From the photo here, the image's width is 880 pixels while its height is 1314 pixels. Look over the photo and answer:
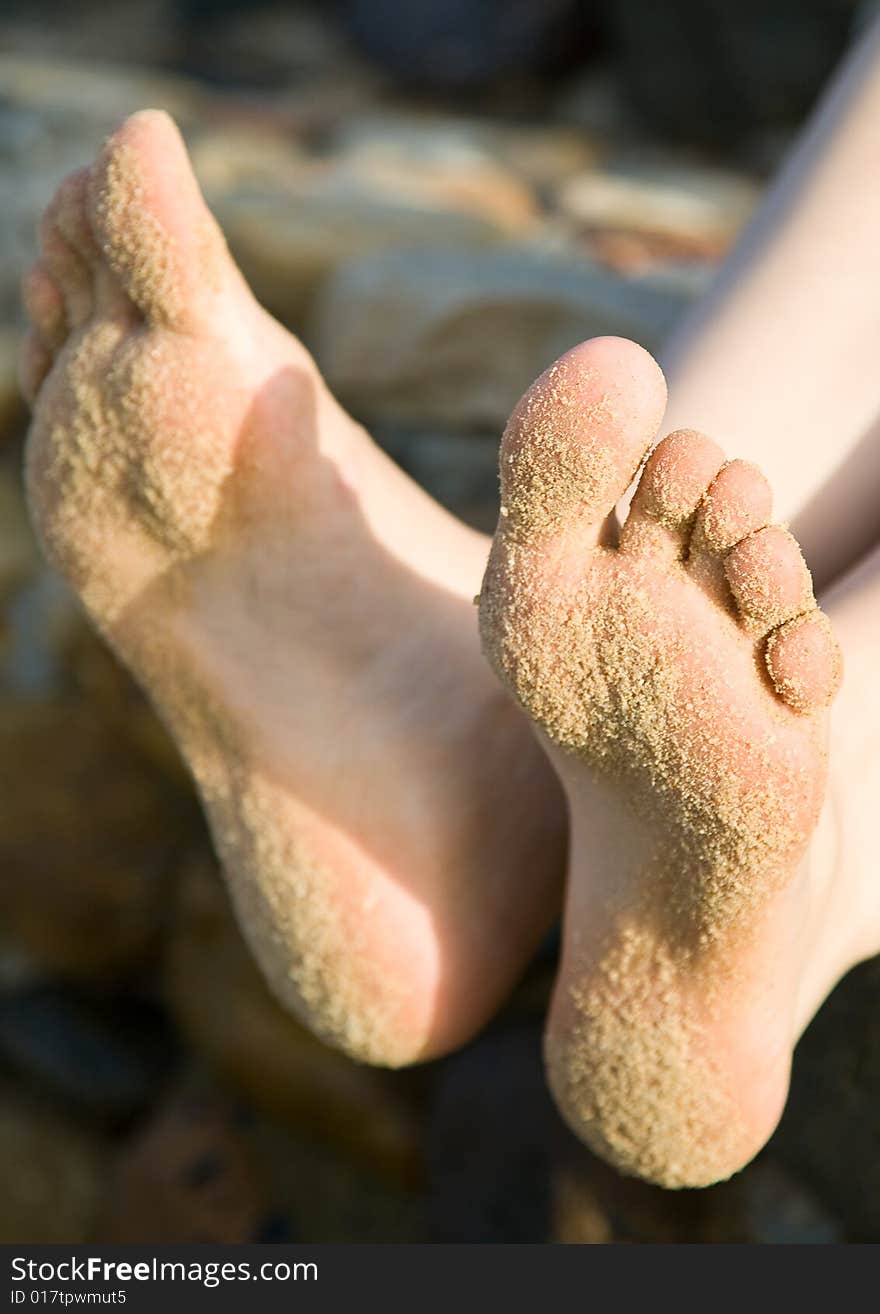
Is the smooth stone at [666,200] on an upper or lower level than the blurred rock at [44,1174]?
upper

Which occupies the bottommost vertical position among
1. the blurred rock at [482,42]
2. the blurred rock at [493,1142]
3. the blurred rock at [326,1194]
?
the blurred rock at [326,1194]

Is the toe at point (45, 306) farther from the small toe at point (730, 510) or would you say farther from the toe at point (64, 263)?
the small toe at point (730, 510)

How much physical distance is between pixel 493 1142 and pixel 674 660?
2.13 ft

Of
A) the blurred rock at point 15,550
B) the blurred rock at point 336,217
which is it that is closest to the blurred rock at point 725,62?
the blurred rock at point 336,217

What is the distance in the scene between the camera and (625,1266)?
0.90 m

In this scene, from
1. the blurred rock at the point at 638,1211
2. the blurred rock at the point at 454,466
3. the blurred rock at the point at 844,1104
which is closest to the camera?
the blurred rock at the point at 844,1104

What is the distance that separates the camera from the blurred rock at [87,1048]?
1435 mm

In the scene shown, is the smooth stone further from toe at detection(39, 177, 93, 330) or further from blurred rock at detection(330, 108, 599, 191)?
toe at detection(39, 177, 93, 330)

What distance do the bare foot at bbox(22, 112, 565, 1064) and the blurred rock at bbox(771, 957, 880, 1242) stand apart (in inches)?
8.2

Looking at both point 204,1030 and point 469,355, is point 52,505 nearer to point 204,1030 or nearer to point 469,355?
point 469,355

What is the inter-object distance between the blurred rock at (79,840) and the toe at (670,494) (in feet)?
2.90

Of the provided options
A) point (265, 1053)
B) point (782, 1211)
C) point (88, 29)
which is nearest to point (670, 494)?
point (782, 1211)

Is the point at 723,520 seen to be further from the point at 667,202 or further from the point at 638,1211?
the point at 667,202

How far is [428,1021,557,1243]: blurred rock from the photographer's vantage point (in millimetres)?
1073
